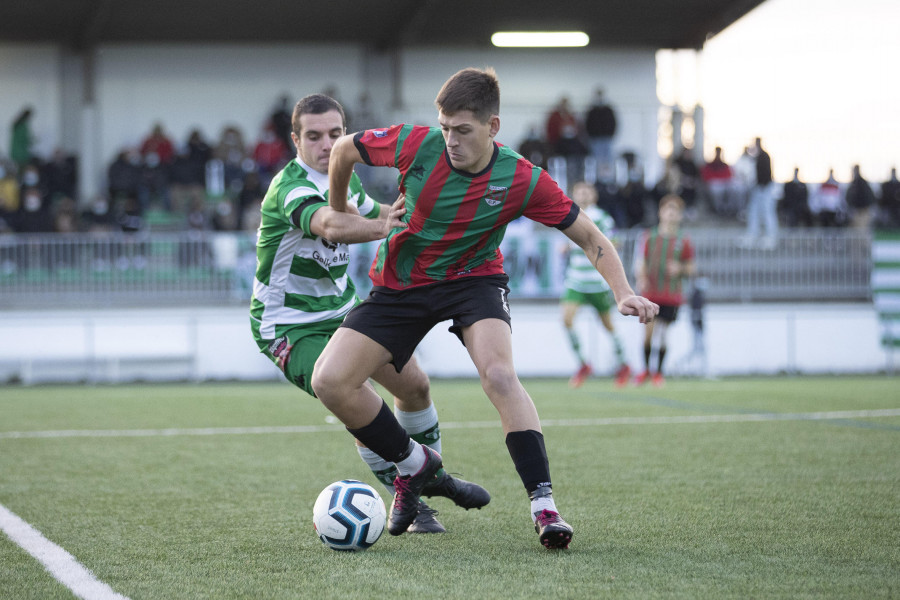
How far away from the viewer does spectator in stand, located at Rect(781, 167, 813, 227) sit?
1956cm

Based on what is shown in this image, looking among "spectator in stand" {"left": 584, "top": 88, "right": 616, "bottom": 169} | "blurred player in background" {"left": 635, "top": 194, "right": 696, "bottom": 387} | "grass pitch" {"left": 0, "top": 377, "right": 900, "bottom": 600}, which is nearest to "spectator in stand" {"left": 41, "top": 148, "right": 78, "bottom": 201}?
"spectator in stand" {"left": 584, "top": 88, "right": 616, "bottom": 169}

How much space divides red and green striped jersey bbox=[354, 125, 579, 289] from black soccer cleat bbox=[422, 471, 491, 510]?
0.81 metres

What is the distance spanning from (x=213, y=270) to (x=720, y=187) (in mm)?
10351

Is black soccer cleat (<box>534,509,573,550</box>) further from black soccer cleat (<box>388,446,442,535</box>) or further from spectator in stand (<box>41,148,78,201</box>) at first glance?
spectator in stand (<box>41,148,78,201</box>)

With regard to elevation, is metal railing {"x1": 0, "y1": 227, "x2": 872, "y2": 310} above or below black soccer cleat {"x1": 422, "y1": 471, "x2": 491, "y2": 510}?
above

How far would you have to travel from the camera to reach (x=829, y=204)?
65.1ft

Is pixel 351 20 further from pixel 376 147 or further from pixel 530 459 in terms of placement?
pixel 530 459

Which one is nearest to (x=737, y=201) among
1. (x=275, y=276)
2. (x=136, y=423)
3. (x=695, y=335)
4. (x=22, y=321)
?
(x=695, y=335)

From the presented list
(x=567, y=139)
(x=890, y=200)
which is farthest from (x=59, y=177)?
(x=890, y=200)

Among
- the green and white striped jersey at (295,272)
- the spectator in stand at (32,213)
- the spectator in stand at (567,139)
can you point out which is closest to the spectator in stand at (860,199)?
the spectator in stand at (567,139)

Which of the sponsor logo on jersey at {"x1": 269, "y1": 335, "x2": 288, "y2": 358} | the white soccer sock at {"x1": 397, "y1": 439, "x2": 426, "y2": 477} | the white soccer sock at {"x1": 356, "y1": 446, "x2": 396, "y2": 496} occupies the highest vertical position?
the sponsor logo on jersey at {"x1": 269, "y1": 335, "x2": 288, "y2": 358}

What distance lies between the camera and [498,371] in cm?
384

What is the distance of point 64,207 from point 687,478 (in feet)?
50.8

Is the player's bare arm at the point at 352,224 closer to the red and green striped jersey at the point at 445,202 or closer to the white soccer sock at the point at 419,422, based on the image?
the red and green striped jersey at the point at 445,202
